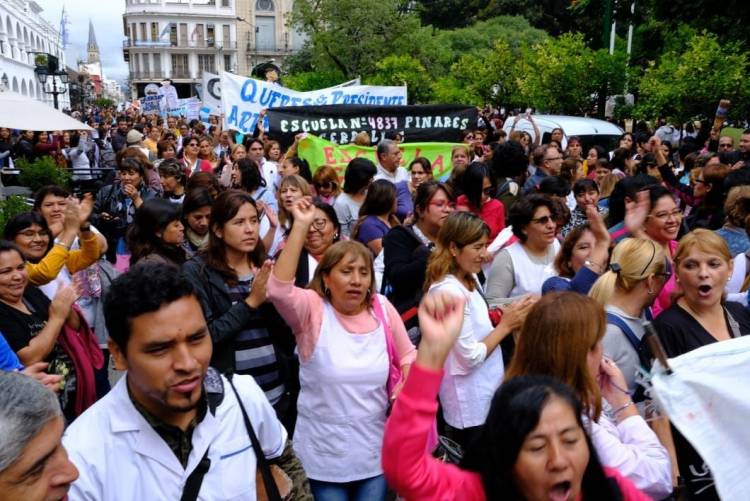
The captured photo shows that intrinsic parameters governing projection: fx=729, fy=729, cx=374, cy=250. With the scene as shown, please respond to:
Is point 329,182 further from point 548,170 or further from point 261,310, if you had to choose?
point 261,310

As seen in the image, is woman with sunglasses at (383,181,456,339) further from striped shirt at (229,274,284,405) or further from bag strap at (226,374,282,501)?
bag strap at (226,374,282,501)

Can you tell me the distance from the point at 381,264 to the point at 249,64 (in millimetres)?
87783

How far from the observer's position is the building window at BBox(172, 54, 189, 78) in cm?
9006

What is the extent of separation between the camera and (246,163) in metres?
7.14

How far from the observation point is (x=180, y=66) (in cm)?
9050

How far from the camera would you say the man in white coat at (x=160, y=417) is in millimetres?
1999

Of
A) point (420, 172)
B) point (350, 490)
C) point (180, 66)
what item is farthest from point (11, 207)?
point (180, 66)

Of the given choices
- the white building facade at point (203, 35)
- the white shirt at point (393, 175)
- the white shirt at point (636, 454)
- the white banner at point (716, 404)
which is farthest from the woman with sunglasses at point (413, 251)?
the white building facade at point (203, 35)

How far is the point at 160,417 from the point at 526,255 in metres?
2.88

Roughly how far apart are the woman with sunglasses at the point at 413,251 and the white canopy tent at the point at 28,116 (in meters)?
4.66

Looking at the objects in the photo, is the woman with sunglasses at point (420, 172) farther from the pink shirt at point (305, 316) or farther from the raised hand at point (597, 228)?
the pink shirt at point (305, 316)

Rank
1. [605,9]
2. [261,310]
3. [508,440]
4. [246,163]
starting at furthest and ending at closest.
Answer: [605,9], [246,163], [261,310], [508,440]

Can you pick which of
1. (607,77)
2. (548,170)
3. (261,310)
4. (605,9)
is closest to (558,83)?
(607,77)

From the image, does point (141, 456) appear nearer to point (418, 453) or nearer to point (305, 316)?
point (418, 453)
